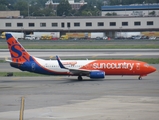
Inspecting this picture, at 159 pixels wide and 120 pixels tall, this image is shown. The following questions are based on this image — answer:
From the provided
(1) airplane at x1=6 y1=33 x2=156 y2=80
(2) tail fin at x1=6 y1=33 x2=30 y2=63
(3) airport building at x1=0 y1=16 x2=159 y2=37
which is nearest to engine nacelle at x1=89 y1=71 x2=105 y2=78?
(1) airplane at x1=6 y1=33 x2=156 y2=80

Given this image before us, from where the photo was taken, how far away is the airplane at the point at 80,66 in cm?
6144

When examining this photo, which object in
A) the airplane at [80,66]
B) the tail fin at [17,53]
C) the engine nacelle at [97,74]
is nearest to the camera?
the engine nacelle at [97,74]

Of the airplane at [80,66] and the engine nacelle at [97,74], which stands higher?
the airplane at [80,66]

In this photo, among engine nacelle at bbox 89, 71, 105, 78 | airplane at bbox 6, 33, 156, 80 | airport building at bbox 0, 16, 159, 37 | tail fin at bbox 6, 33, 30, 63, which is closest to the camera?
engine nacelle at bbox 89, 71, 105, 78

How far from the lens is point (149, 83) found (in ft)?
189

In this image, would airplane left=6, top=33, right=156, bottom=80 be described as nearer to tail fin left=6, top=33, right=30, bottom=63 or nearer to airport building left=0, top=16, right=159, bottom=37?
tail fin left=6, top=33, right=30, bottom=63

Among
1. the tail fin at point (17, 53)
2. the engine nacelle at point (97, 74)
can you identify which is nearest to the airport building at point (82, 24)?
the tail fin at point (17, 53)

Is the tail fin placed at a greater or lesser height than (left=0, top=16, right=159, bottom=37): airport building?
greater

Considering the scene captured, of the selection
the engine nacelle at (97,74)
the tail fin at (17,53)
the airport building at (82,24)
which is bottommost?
the airport building at (82,24)

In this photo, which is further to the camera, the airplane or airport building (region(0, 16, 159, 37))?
airport building (region(0, 16, 159, 37))

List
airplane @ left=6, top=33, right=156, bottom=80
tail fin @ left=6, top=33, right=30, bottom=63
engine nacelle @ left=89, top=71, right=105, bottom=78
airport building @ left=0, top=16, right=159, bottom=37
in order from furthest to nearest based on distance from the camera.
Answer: airport building @ left=0, top=16, right=159, bottom=37 < tail fin @ left=6, top=33, right=30, bottom=63 < airplane @ left=6, top=33, right=156, bottom=80 < engine nacelle @ left=89, top=71, right=105, bottom=78

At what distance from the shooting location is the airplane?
202ft

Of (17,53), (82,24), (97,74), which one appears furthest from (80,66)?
(82,24)

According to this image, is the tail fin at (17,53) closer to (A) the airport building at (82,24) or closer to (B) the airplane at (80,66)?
(B) the airplane at (80,66)
